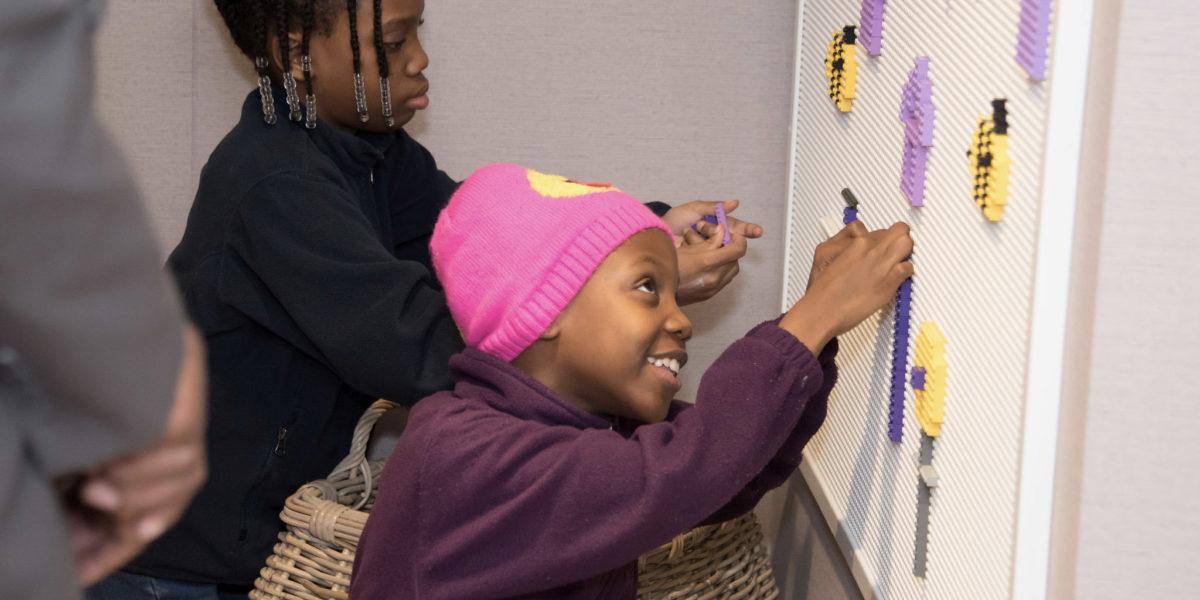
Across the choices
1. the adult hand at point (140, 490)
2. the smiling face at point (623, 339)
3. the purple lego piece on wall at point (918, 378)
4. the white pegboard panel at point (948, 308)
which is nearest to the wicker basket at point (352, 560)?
the white pegboard panel at point (948, 308)

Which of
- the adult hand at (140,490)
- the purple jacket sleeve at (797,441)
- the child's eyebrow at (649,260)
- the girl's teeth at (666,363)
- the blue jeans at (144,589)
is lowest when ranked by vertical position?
the blue jeans at (144,589)

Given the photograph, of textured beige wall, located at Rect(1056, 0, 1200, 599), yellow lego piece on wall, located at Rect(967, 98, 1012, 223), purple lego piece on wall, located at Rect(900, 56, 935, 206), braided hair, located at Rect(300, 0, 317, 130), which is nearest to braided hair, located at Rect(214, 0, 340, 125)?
braided hair, located at Rect(300, 0, 317, 130)

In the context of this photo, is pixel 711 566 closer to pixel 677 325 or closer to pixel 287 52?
pixel 677 325

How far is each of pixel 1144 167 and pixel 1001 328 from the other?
0.18 m

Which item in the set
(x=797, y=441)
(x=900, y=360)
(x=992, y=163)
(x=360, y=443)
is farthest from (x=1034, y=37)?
(x=360, y=443)

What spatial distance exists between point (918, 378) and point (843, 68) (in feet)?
1.37

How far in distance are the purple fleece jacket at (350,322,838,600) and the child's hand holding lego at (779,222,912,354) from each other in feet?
0.09

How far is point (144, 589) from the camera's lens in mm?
1503

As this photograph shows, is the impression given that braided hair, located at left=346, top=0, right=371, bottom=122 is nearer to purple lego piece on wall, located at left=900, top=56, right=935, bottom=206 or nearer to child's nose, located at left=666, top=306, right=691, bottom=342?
child's nose, located at left=666, top=306, right=691, bottom=342

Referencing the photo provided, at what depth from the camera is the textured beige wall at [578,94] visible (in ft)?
5.81

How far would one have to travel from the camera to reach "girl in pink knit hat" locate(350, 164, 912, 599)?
3.47 feet

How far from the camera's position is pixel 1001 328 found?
0.90 m

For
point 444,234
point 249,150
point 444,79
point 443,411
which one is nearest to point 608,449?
point 443,411

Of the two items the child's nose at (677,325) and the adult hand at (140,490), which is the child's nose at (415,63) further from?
the adult hand at (140,490)
